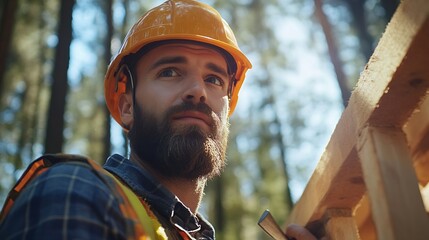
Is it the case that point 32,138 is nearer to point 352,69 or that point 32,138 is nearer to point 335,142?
point 352,69

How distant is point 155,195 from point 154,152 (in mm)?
294

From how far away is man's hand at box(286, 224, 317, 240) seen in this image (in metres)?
2.22

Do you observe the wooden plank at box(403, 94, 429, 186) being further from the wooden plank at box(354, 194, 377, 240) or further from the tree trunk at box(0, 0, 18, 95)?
the tree trunk at box(0, 0, 18, 95)

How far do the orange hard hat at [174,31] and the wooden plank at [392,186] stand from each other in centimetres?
134

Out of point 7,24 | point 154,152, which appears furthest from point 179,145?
point 7,24

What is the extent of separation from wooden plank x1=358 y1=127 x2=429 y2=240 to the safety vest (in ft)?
2.44

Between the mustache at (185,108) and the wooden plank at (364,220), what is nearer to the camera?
the mustache at (185,108)

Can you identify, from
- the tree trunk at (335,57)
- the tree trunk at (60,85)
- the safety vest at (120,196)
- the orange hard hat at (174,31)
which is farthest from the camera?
the tree trunk at (335,57)

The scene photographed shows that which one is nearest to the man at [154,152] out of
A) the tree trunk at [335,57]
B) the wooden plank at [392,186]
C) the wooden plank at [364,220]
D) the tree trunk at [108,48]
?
the wooden plank at [392,186]

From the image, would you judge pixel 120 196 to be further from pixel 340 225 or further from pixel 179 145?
pixel 340 225

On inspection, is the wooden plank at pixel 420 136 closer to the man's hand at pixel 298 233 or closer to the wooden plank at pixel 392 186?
the wooden plank at pixel 392 186

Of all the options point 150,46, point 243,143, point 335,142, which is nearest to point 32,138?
point 243,143

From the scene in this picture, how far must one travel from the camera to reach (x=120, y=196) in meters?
1.32

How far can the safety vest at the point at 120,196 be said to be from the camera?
1.27 m
